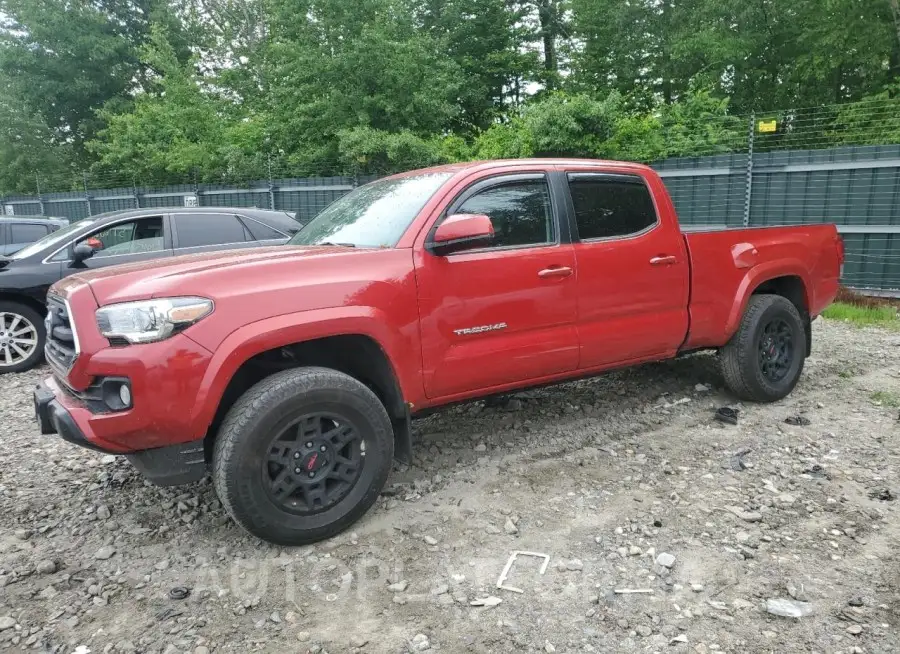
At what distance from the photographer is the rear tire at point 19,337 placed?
264 inches

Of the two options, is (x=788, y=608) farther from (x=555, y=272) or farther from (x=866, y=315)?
(x=866, y=315)

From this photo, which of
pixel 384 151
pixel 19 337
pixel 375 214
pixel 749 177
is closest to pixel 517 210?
pixel 375 214

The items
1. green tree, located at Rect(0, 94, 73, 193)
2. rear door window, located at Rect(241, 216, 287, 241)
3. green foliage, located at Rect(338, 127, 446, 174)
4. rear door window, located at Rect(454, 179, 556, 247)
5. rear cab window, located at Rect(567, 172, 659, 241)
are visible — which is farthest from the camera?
green tree, located at Rect(0, 94, 73, 193)

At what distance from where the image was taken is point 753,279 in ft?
16.0

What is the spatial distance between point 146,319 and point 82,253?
4.62 metres

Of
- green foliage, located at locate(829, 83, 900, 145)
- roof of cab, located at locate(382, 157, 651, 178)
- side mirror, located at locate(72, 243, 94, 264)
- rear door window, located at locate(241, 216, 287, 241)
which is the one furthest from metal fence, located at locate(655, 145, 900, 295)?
side mirror, located at locate(72, 243, 94, 264)

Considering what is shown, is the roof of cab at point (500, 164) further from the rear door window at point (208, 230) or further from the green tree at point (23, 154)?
the green tree at point (23, 154)

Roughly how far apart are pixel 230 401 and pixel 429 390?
103 centimetres

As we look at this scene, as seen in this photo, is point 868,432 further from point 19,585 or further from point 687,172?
point 687,172

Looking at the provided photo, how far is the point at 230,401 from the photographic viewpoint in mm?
3336

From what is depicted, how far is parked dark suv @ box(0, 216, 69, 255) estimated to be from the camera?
30.1 feet

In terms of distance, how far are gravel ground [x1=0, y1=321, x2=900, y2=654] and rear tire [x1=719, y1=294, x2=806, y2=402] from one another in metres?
0.33

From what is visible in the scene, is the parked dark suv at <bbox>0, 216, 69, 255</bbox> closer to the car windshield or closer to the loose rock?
the car windshield

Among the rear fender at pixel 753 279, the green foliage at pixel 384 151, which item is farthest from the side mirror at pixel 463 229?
the green foliage at pixel 384 151
